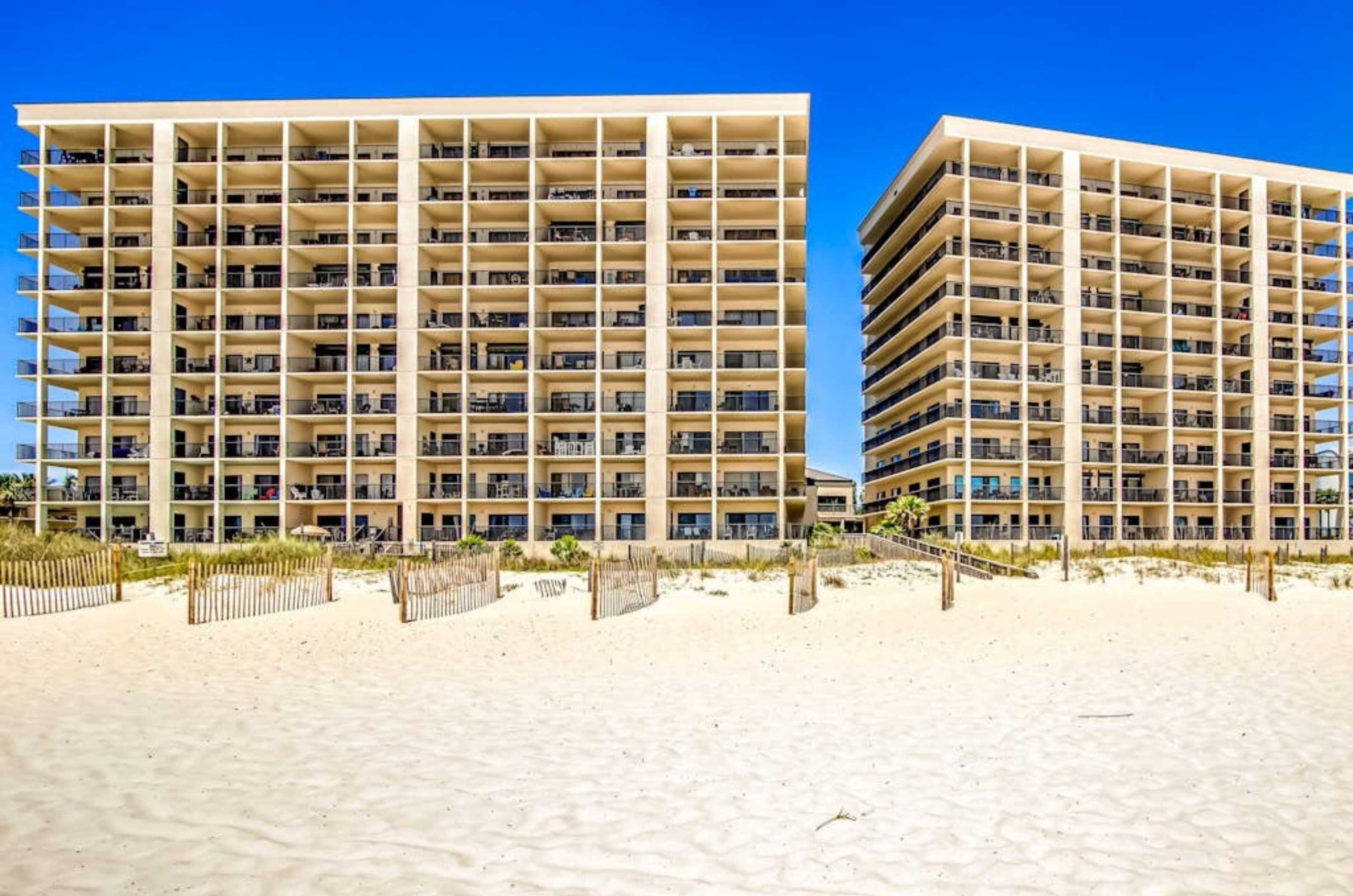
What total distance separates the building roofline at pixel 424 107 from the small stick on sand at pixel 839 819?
49021 millimetres

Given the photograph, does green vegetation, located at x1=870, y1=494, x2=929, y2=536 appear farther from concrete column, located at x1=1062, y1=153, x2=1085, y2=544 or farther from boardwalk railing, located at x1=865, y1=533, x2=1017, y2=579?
concrete column, located at x1=1062, y1=153, x2=1085, y2=544

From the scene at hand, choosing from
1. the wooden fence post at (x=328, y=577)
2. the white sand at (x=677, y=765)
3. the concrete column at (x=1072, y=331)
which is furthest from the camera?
the concrete column at (x=1072, y=331)

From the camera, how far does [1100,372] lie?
55.8 m

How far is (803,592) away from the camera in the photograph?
24.4m

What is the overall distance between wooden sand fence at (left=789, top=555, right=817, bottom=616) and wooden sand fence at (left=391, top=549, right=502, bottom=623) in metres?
8.47

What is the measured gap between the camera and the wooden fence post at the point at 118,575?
24.2 m

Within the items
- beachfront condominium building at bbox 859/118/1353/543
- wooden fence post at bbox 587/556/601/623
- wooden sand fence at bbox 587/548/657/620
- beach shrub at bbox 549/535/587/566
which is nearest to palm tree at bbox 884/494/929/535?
beachfront condominium building at bbox 859/118/1353/543

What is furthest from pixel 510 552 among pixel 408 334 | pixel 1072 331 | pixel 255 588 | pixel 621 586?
pixel 1072 331

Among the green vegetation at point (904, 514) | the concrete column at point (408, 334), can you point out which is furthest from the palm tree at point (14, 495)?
the green vegetation at point (904, 514)

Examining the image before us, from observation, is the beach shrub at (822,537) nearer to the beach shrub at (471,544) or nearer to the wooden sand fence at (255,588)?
the beach shrub at (471,544)

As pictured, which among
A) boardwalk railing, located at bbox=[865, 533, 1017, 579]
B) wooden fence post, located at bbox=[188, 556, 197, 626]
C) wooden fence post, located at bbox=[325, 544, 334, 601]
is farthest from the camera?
boardwalk railing, located at bbox=[865, 533, 1017, 579]

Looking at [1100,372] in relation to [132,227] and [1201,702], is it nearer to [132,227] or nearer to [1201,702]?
[1201,702]

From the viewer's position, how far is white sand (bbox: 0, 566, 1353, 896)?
20.4 feet

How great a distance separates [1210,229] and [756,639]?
5625 cm
